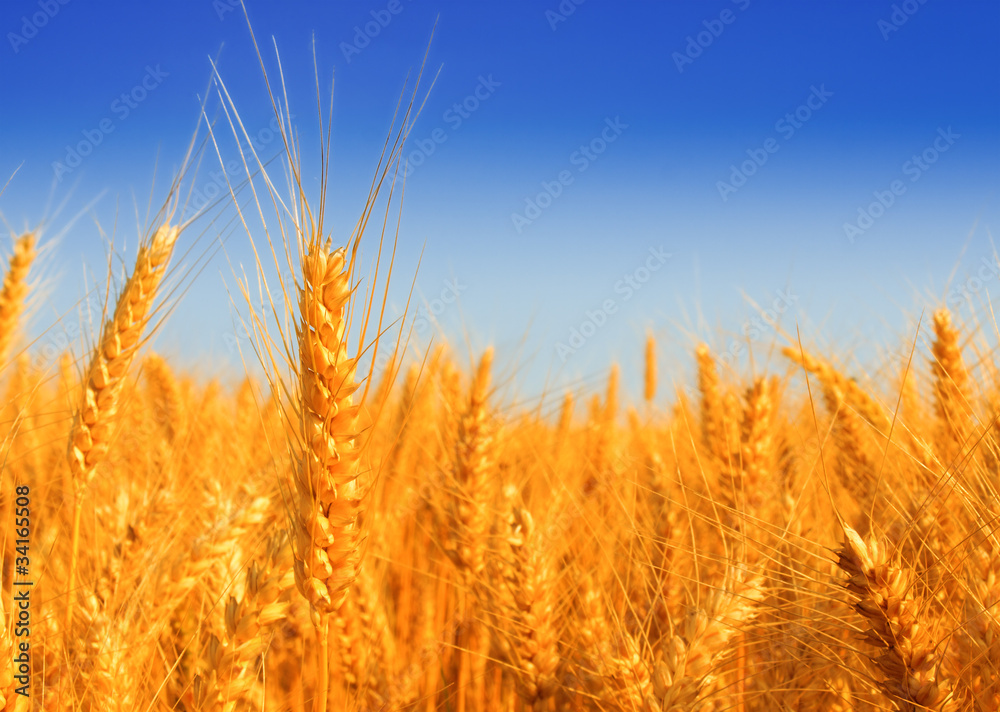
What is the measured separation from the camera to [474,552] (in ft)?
8.07

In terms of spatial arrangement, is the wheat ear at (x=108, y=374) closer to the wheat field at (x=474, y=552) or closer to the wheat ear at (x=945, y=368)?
the wheat field at (x=474, y=552)

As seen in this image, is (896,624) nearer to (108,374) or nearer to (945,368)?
(945,368)

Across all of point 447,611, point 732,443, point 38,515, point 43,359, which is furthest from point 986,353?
point 43,359

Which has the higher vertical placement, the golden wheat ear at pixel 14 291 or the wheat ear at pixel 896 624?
the golden wheat ear at pixel 14 291

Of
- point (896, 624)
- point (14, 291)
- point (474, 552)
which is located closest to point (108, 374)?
point (14, 291)

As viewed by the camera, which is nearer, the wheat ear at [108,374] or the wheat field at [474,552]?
the wheat field at [474,552]

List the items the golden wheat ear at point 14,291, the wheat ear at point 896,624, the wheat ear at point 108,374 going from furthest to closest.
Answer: the golden wheat ear at point 14,291 < the wheat ear at point 108,374 < the wheat ear at point 896,624

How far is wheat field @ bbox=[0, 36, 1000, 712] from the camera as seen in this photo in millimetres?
1280

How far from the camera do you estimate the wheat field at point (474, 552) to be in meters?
1.28

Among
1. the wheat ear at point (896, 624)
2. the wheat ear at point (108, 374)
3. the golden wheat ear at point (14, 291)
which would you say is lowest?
the wheat ear at point (896, 624)

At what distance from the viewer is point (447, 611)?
10.8 ft

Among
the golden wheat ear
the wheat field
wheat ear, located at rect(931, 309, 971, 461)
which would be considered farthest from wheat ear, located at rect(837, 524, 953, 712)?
the golden wheat ear

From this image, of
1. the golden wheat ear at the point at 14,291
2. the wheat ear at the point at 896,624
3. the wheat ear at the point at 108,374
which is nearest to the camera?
the wheat ear at the point at 896,624

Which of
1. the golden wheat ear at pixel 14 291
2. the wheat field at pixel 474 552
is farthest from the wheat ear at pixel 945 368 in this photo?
the golden wheat ear at pixel 14 291
